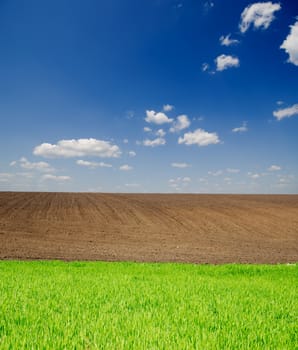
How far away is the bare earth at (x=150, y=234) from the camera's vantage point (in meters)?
19.0

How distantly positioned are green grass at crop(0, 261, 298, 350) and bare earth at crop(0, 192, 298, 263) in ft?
35.7

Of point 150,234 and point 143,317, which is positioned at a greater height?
point 143,317

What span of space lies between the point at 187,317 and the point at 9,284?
183 inches

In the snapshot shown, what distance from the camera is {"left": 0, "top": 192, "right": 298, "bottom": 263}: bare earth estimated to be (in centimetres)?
1898

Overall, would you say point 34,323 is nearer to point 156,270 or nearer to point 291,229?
point 156,270

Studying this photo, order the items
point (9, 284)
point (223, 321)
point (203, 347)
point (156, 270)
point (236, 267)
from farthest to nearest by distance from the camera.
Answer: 1. point (236, 267)
2. point (156, 270)
3. point (9, 284)
4. point (223, 321)
5. point (203, 347)

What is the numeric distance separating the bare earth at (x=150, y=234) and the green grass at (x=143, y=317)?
1089 cm

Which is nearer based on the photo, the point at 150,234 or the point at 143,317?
the point at 143,317

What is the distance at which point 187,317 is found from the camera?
4887 mm

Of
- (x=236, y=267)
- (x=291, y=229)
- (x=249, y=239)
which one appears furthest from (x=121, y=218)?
Answer: (x=236, y=267)

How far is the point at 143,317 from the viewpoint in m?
4.76

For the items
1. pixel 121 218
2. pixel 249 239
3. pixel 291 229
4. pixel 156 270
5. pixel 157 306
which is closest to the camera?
pixel 157 306

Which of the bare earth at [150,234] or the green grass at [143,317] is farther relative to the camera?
the bare earth at [150,234]

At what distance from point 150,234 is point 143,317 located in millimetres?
23191
